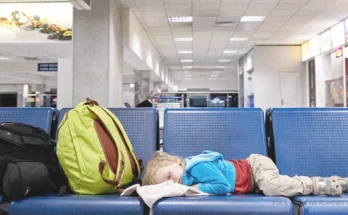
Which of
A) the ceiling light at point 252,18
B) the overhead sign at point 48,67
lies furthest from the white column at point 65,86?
the overhead sign at point 48,67

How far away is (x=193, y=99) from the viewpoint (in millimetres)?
10336

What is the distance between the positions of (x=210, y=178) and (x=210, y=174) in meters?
0.02

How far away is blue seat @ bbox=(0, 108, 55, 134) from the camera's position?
95.7 inches

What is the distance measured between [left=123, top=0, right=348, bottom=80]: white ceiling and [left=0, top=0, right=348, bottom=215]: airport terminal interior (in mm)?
34

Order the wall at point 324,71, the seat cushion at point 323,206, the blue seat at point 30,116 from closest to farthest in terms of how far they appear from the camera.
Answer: the seat cushion at point 323,206 → the blue seat at point 30,116 → the wall at point 324,71

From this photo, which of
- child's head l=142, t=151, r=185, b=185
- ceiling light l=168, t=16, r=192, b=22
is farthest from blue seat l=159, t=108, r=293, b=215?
ceiling light l=168, t=16, r=192, b=22

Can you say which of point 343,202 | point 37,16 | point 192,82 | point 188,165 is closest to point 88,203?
point 188,165

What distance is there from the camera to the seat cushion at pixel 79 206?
5.12 feet

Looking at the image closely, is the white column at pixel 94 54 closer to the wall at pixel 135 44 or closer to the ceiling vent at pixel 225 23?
the wall at pixel 135 44

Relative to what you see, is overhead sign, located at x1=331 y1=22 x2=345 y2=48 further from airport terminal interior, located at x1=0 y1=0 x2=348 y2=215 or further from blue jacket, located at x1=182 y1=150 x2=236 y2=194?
blue jacket, located at x1=182 y1=150 x2=236 y2=194

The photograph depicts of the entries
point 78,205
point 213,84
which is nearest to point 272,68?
point 78,205

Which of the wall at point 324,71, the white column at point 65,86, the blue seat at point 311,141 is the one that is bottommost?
the blue seat at point 311,141

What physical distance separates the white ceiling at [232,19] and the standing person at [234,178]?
522 centimetres

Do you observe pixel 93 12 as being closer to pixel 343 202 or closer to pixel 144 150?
pixel 144 150
